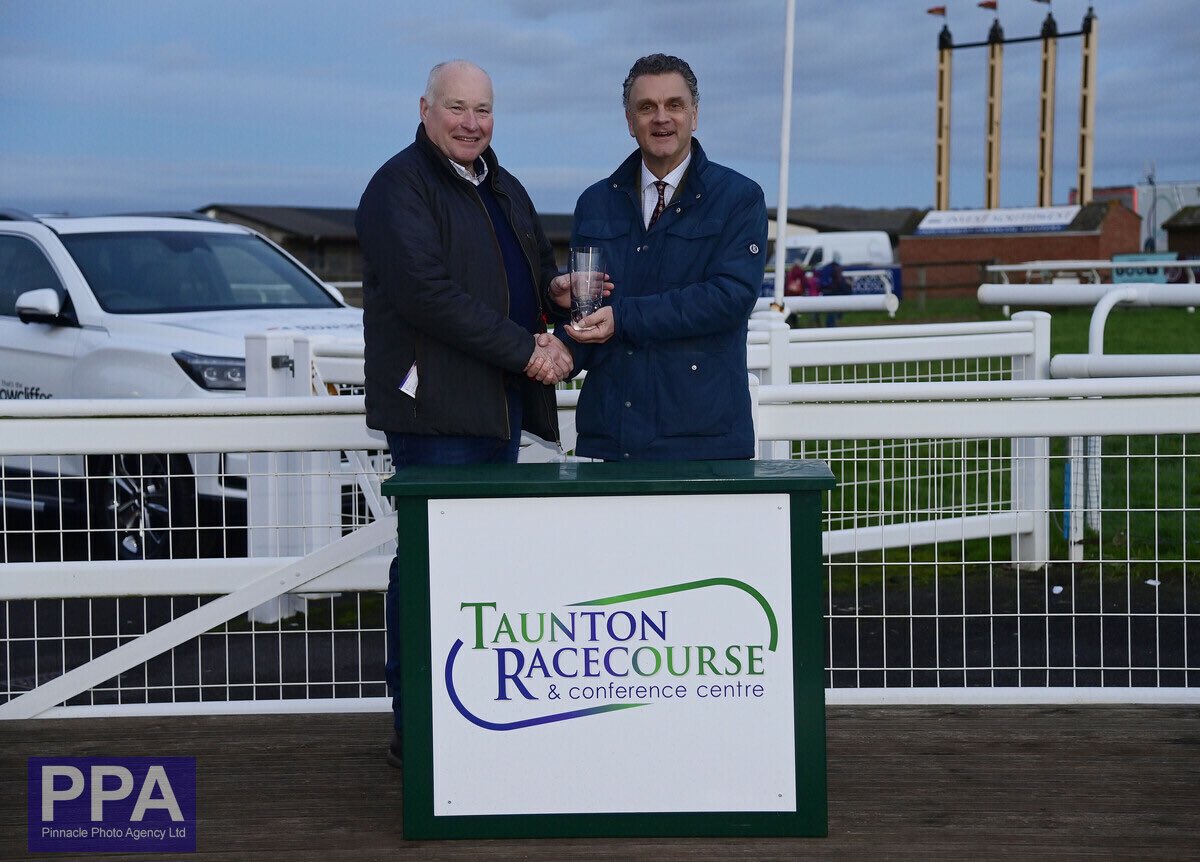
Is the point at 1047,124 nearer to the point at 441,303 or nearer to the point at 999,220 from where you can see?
the point at 999,220

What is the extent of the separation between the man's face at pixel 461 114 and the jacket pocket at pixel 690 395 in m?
0.74

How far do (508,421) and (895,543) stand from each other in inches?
54.8

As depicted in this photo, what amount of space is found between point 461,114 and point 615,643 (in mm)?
1434

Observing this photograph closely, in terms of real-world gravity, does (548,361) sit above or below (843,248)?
below

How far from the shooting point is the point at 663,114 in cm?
382

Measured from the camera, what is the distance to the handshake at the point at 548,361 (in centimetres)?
370

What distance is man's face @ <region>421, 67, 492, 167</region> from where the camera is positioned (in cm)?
373

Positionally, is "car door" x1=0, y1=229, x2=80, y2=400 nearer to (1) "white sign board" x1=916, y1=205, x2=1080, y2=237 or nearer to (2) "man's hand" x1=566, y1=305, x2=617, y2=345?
(2) "man's hand" x1=566, y1=305, x2=617, y2=345

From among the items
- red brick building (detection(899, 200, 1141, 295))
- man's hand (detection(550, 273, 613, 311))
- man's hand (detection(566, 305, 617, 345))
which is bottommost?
man's hand (detection(566, 305, 617, 345))

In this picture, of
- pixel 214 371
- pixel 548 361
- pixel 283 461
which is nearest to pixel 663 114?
pixel 548 361

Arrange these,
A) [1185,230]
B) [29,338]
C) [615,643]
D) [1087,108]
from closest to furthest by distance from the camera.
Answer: [615,643] → [29,338] → [1087,108] → [1185,230]

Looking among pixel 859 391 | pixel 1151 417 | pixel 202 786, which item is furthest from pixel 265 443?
pixel 1151 417

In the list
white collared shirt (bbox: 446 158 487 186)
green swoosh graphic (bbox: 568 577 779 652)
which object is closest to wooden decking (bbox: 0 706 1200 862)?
green swoosh graphic (bbox: 568 577 779 652)

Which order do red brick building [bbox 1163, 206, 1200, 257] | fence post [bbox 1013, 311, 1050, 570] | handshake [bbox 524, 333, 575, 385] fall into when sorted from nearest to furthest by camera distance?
handshake [bbox 524, 333, 575, 385] < fence post [bbox 1013, 311, 1050, 570] < red brick building [bbox 1163, 206, 1200, 257]
